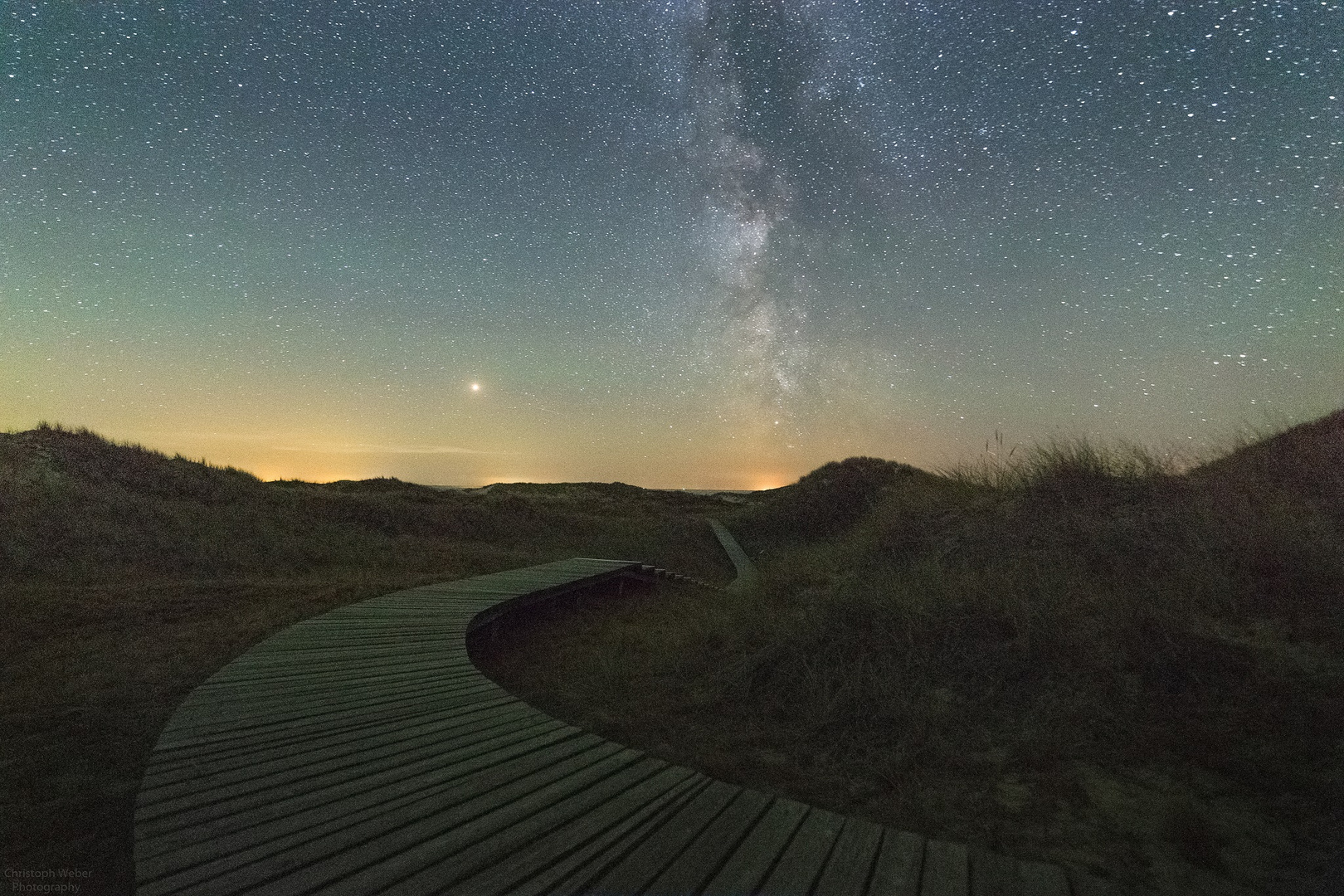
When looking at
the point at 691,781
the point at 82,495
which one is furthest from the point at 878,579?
the point at 82,495

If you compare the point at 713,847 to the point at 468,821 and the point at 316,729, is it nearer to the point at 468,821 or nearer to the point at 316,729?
the point at 468,821

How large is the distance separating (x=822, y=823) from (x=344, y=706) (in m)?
3.29

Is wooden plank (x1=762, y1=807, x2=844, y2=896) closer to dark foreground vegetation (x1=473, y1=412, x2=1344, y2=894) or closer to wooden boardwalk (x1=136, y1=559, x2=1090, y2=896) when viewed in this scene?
wooden boardwalk (x1=136, y1=559, x2=1090, y2=896)

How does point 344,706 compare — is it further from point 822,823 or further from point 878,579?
point 878,579

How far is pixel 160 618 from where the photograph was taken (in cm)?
807

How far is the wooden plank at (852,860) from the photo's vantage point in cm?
235

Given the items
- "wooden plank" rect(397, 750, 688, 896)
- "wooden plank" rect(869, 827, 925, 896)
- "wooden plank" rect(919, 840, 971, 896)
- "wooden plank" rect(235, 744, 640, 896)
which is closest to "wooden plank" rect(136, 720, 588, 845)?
"wooden plank" rect(235, 744, 640, 896)

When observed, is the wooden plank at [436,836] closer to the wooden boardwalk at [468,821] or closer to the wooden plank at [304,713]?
the wooden boardwalk at [468,821]

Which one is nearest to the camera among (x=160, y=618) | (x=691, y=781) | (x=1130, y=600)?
(x=691, y=781)

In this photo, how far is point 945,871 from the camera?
97.3 inches

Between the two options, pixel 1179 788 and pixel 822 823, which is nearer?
pixel 822 823

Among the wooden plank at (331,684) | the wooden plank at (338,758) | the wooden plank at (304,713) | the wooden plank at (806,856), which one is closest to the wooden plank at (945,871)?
the wooden plank at (806,856)

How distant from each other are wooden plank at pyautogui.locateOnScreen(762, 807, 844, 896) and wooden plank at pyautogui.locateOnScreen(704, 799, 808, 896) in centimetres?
3

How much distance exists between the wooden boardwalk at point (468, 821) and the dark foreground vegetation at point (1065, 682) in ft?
3.43
